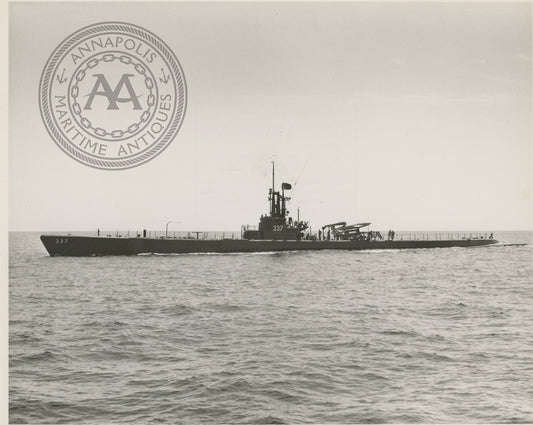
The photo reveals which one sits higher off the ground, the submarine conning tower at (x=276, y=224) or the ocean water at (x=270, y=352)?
the submarine conning tower at (x=276, y=224)

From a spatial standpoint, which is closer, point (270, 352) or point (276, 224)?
point (270, 352)

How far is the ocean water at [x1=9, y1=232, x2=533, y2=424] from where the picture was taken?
50.5 feet

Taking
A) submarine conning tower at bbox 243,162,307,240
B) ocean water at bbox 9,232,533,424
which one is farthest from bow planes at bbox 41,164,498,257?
ocean water at bbox 9,232,533,424

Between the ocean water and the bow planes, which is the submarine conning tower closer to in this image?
the bow planes

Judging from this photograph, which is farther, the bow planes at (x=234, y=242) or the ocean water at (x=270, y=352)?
the bow planes at (x=234, y=242)

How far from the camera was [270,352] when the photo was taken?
20.2 metres

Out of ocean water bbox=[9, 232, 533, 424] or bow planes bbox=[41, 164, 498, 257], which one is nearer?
ocean water bbox=[9, 232, 533, 424]

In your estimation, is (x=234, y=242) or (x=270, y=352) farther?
(x=234, y=242)

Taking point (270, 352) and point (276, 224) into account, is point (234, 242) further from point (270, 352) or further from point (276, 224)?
point (270, 352)

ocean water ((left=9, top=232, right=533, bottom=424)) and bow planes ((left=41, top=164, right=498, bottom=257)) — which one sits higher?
bow planes ((left=41, top=164, right=498, bottom=257))

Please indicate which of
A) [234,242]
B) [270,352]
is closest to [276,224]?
[234,242]

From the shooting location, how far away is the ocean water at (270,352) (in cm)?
1538

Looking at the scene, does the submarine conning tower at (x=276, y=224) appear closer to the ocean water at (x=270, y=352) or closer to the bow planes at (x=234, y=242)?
the bow planes at (x=234, y=242)

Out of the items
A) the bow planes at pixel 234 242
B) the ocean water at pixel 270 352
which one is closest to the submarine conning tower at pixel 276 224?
the bow planes at pixel 234 242
